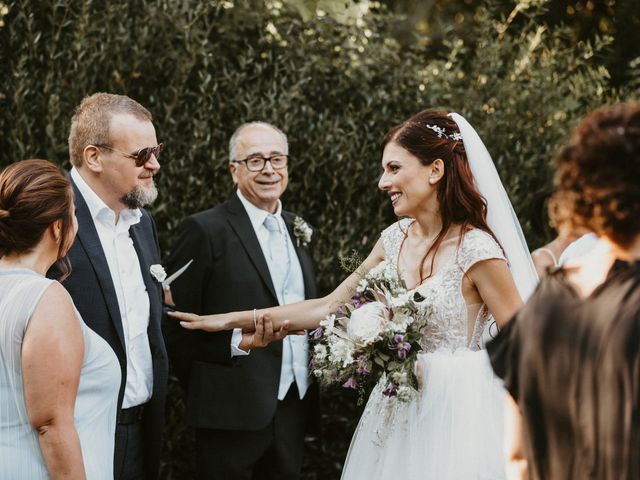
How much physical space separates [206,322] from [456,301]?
1262mm

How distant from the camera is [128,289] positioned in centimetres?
367

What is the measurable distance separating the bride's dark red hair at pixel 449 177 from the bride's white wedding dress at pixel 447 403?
122 millimetres

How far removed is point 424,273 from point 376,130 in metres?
2.34

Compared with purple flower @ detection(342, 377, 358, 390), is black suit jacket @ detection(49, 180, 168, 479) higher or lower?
higher

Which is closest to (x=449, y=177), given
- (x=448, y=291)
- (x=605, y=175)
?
(x=448, y=291)

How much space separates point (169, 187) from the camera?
5289 mm

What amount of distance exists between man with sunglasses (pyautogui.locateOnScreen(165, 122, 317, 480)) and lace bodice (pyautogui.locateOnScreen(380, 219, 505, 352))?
115 centimetres

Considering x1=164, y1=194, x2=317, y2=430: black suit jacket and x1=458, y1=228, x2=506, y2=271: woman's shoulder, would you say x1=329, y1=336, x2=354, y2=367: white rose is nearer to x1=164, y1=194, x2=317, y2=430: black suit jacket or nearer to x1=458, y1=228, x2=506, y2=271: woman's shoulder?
x1=458, y1=228, x2=506, y2=271: woman's shoulder

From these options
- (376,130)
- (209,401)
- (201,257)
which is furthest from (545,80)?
(209,401)

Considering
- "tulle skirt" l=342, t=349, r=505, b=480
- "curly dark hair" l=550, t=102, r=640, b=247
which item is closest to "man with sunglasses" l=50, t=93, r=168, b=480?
"tulle skirt" l=342, t=349, r=505, b=480

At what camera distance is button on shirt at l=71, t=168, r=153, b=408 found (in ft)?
11.8

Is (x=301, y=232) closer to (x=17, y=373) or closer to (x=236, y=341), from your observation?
(x=236, y=341)

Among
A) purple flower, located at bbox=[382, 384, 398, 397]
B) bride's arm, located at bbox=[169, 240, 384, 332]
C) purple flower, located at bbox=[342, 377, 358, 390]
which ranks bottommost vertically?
purple flower, located at bbox=[382, 384, 398, 397]

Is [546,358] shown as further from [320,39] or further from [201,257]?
[320,39]
